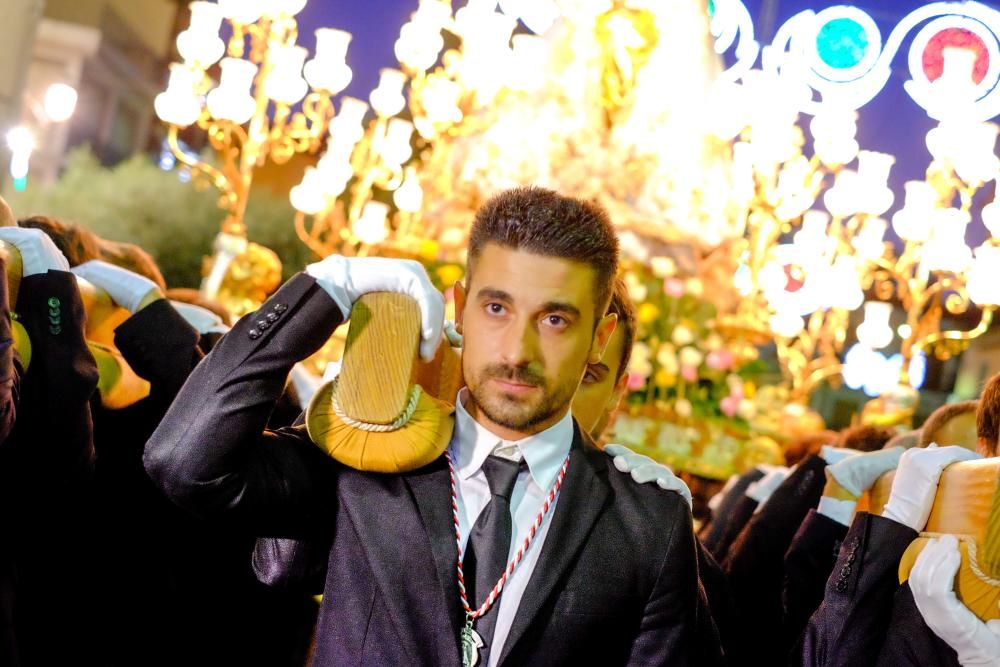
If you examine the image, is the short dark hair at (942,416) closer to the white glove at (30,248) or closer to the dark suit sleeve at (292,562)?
the dark suit sleeve at (292,562)

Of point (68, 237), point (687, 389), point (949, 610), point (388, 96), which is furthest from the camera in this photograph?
point (388, 96)

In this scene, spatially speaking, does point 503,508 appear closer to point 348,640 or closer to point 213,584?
point 348,640

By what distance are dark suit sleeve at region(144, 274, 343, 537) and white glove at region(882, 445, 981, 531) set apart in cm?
120

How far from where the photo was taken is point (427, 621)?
69.3 inches

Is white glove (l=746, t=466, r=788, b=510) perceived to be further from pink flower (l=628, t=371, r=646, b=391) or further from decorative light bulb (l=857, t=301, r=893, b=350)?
decorative light bulb (l=857, t=301, r=893, b=350)

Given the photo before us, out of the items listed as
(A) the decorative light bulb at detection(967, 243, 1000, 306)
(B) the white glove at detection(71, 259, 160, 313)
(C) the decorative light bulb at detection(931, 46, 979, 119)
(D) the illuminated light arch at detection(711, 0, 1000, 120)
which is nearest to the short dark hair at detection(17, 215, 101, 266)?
(B) the white glove at detection(71, 259, 160, 313)

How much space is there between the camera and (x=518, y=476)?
6.30 feet

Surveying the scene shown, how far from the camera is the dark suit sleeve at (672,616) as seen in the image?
72.4 inches

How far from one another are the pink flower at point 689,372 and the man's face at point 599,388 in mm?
4088

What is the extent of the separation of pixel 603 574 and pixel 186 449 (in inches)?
27.8

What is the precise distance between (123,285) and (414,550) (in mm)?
1147

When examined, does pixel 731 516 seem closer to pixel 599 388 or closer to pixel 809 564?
pixel 809 564

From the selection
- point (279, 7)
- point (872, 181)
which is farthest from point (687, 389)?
point (279, 7)

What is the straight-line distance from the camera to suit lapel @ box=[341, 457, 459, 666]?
175 centimetres
